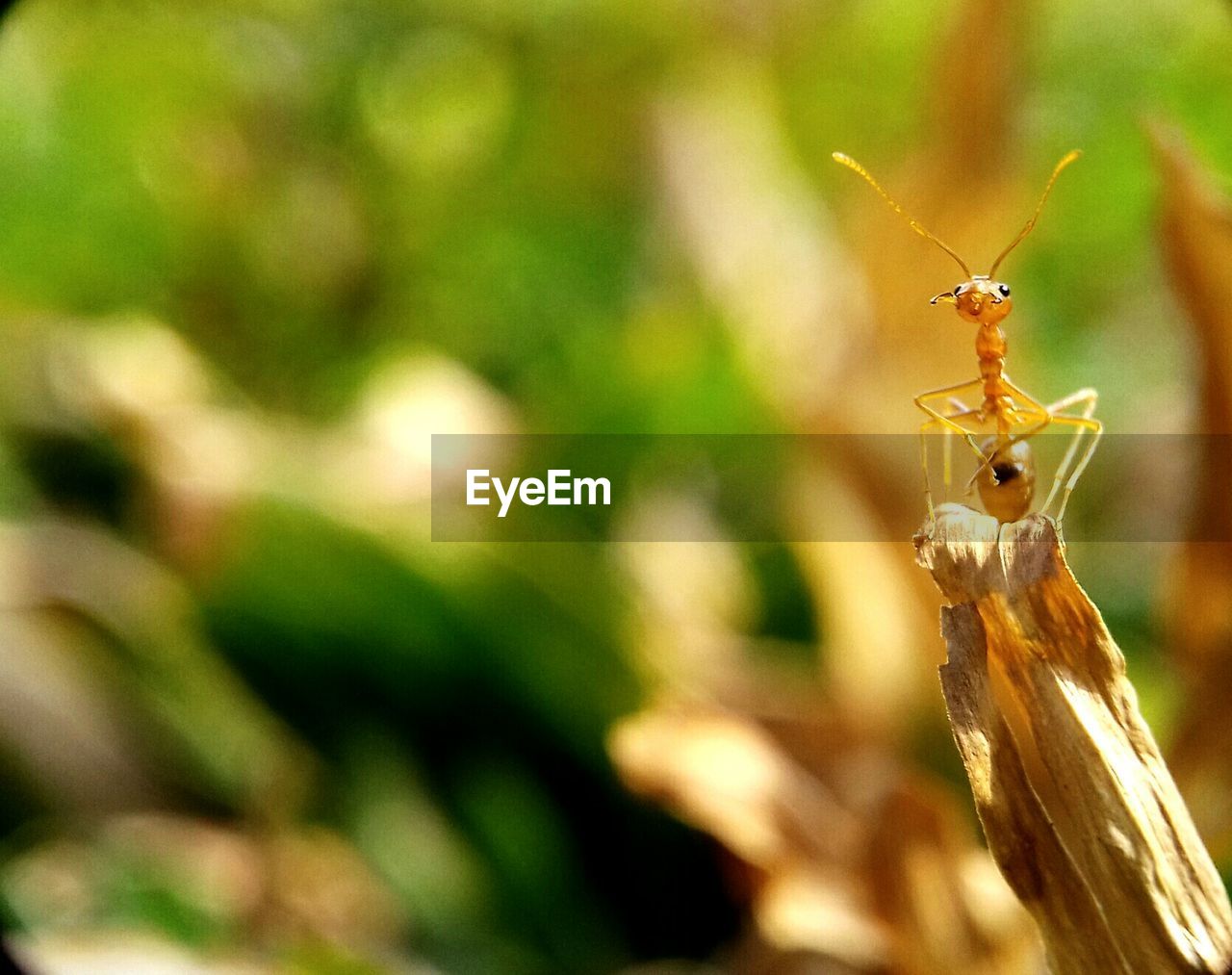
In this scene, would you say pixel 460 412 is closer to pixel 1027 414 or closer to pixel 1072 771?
pixel 1027 414

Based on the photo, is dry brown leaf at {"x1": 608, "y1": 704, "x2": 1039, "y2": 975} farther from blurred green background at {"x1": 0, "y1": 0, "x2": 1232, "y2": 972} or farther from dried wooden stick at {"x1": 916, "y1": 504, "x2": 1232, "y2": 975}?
dried wooden stick at {"x1": 916, "y1": 504, "x2": 1232, "y2": 975}

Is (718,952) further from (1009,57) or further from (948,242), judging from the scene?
(1009,57)

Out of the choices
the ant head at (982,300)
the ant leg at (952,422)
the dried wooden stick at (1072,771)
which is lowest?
the dried wooden stick at (1072,771)

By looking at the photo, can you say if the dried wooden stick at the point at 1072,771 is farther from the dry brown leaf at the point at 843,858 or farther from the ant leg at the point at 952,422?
the dry brown leaf at the point at 843,858

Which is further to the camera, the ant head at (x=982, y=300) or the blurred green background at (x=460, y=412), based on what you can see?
the blurred green background at (x=460, y=412)

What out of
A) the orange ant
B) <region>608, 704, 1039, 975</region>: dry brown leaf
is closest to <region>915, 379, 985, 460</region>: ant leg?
the orange ant

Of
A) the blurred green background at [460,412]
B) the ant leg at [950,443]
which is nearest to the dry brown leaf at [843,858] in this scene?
the blurred green background at [460,412]

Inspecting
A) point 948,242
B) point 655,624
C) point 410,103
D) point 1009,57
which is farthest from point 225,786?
point 410,103
